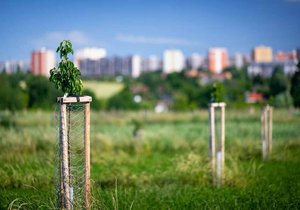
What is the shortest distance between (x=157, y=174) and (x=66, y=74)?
393cm

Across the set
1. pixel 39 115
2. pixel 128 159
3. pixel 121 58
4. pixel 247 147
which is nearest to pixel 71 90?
pixel 128 159

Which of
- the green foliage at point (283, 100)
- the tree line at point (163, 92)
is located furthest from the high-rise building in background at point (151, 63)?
the green foliage at point (283, 100)

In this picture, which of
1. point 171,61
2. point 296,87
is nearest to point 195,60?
point 171,61

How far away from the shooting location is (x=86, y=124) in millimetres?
4656

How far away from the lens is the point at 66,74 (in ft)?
15.3

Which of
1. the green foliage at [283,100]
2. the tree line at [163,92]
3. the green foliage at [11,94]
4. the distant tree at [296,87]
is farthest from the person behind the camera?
the green foliage at [283,100]

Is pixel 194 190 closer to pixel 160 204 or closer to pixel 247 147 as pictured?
pixel 160 204

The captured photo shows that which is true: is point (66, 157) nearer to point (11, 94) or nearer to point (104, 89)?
point (11, 94)

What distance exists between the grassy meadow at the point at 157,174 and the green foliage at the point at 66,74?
69cm

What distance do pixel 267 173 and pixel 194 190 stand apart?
2.07m

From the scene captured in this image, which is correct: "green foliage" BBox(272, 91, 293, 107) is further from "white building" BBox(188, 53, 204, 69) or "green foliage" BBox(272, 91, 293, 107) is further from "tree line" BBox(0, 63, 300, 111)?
"white building" BBox(188, 53, 204, 69)

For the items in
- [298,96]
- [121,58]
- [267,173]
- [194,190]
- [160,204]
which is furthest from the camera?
[121,58]

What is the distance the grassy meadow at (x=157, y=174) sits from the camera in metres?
6.01

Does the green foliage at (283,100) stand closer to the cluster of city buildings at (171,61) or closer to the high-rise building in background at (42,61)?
the high-rise building in background at (42,61)
